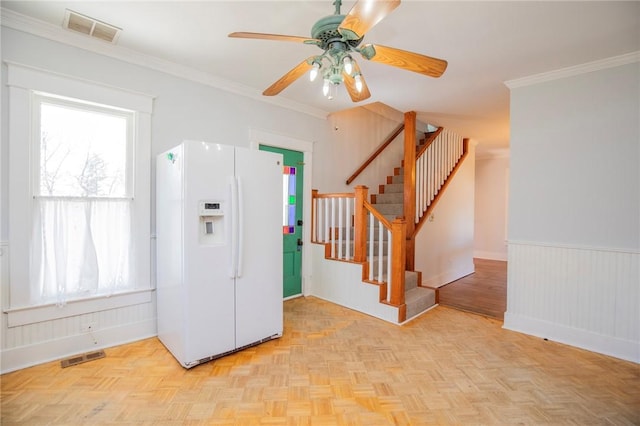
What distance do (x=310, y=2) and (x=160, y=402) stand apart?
2957mm

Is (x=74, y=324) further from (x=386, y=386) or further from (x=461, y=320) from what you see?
(x=461, y=320)

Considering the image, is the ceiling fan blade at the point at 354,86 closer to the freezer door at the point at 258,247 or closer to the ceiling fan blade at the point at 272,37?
the ceiling fan blade at the point at 272,37

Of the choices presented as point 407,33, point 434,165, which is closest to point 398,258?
point 407,33

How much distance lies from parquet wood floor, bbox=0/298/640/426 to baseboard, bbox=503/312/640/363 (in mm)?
106

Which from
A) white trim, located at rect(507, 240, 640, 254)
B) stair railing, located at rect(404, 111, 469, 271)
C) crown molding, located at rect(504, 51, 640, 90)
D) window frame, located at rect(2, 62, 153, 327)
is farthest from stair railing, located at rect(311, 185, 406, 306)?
window frame, located at rect(2, 62, 153, 327)

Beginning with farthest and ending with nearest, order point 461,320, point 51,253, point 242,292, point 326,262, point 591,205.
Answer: point 326,262
point 461,320
point 591,205
point 242,292
point 51,253

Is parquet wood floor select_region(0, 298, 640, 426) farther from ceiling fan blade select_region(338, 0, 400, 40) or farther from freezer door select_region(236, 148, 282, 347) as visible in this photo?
ceiling fan blade select_region(338, 0, 400, 40)

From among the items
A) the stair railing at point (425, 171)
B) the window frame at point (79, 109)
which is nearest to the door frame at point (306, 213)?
the stair railing at point (425, 171)

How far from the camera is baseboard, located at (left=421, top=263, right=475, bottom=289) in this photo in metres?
4.92

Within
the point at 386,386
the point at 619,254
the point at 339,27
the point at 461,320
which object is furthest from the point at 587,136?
the point at 386,386

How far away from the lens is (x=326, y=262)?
4121 mm

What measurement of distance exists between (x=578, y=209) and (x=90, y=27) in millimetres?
4765

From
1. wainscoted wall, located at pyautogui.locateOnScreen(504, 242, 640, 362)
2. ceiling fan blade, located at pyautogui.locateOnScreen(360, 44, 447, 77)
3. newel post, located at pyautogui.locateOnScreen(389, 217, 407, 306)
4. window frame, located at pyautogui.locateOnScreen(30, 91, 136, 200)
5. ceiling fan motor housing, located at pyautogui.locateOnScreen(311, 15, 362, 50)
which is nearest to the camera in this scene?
Result: ceiling fan motor housing, located at pyautogui.locateOnScreen(311, 15, 362, 50)

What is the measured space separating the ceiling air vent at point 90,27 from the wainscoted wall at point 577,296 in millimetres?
4501
